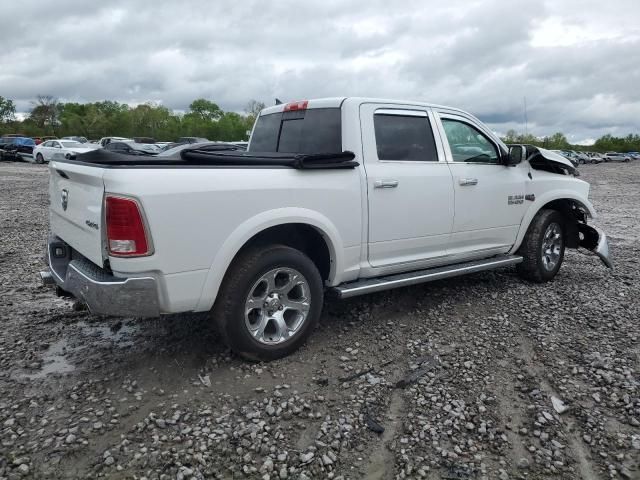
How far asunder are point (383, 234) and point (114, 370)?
2.35 metres

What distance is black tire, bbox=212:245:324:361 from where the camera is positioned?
365 centimetres

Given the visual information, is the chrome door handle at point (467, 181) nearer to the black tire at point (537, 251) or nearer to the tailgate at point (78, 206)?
the black tire at point (537, 251)

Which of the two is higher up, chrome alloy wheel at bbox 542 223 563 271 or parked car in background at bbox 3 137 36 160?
parked car in background at bbox 3 137 36 160

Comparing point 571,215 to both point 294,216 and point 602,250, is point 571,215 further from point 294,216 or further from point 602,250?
point 294,216

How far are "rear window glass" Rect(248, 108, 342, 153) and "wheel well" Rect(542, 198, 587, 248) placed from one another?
10.2ft

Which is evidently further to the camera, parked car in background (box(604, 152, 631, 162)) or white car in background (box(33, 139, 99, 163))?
parked car in background (box(604, 152, 631, 162))

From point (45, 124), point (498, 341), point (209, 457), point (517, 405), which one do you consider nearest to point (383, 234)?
point (498, 341)

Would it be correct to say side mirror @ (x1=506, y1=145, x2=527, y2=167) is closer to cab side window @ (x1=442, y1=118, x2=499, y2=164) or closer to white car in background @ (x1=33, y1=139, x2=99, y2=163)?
cab side window @ (x1=442, y1=118, x2=499, y2=164)

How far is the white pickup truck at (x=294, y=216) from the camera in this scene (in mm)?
3301

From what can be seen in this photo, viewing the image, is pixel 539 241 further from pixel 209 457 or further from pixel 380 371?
pixel 209 457

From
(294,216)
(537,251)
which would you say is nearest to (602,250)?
(537,251)

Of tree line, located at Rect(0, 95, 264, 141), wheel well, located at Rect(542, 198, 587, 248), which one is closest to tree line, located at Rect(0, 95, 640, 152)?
tree line, located at Rect(0, 95, 264, 141)

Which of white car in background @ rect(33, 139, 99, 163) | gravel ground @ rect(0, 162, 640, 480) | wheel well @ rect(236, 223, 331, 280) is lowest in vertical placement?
gravel ground @ rect(0, 162, 640, 480)

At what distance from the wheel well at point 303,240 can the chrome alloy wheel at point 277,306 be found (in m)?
0.31
